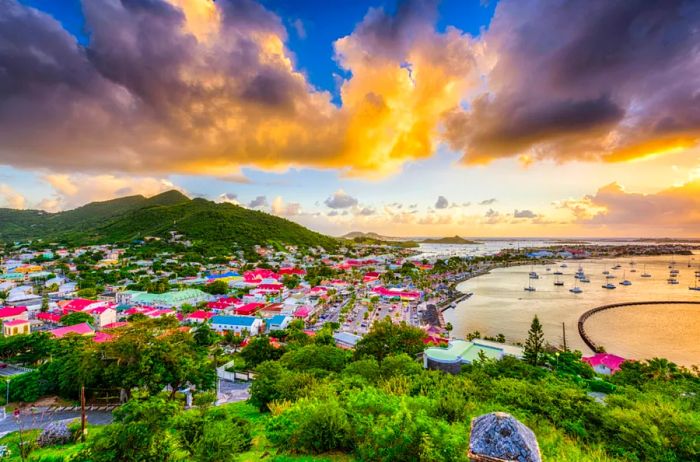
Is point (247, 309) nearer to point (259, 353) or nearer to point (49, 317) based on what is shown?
point (49, 317)

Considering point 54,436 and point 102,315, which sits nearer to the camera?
point 54,436

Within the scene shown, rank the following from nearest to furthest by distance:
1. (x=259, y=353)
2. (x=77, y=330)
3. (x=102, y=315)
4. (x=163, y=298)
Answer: (x=259, y=353) → (x=77, y=330) → (x=102, y=315) → (x=163, y=298)

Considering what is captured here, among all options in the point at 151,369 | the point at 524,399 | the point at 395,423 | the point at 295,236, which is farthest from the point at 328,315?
the point at 295,236

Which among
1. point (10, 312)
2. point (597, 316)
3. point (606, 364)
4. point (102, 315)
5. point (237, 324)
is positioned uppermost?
point (10, 312)

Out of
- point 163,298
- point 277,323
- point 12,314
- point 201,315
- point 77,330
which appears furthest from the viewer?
point 163,298

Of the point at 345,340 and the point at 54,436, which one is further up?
the point at 54,436

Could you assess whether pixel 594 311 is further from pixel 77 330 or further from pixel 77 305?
pixel 77 305

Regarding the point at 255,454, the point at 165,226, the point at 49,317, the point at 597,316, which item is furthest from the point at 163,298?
the point at 165,226
